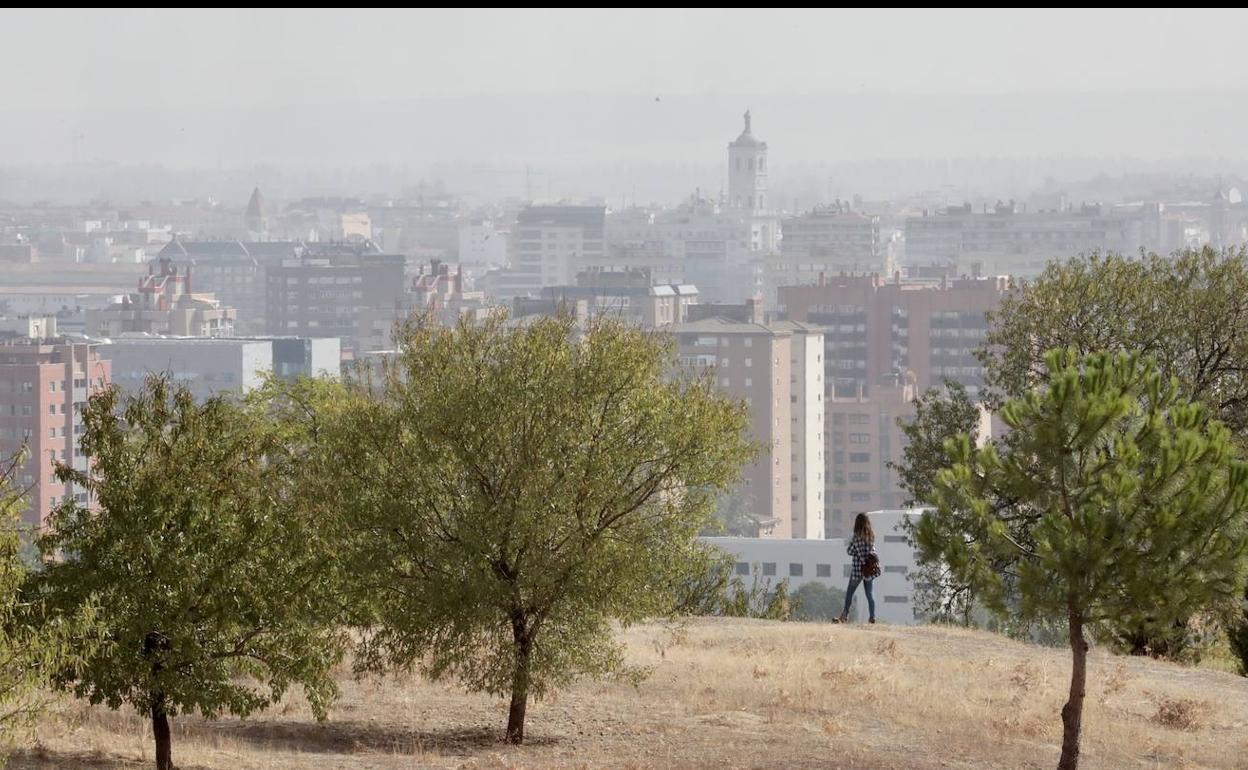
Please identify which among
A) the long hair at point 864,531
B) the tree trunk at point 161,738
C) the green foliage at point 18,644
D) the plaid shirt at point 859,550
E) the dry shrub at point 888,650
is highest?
the green foliage at point 18,644

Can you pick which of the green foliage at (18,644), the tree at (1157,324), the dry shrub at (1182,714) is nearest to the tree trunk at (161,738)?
the green foliage at (18,644)

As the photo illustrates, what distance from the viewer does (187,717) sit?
10.8 m

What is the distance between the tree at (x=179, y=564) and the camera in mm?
7910

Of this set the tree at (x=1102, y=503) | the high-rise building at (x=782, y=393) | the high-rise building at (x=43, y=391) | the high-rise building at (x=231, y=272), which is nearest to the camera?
the tree at (x=1102, y=503)

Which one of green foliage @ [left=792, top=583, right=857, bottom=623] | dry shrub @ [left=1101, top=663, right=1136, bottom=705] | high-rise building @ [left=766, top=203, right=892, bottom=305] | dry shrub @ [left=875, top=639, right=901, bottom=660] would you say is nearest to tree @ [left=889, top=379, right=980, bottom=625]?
dry shrub @ [left=875, top=639, right=901, bottom=660]

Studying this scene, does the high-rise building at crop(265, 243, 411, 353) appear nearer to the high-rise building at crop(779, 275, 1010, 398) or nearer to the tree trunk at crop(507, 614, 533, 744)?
the high-rise building at crop(779, 275, 1010, 398)

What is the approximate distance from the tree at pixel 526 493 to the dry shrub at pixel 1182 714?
334 centimetres

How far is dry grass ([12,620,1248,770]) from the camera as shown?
30.4ft

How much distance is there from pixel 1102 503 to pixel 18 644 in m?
4.47

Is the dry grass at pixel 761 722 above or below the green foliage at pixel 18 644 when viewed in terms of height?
below

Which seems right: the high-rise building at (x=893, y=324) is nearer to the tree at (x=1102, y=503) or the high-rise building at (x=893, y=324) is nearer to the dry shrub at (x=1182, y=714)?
the dry shrub at (x=1182, y=714)

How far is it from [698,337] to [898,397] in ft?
39.5

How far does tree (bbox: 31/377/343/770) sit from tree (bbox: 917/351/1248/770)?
290cm

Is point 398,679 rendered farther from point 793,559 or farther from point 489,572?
point 793,559
